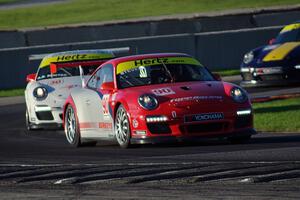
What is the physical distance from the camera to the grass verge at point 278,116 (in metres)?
14.8

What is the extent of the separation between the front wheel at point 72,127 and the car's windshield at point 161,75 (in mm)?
1088

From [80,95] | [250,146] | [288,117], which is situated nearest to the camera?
[250,146]

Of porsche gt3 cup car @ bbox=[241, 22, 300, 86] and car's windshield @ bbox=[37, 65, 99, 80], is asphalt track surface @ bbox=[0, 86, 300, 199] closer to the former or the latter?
car's windshield @ bbox=[37, 65, 99, 80]

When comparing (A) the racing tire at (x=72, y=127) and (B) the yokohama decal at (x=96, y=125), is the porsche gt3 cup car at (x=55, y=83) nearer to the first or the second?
(A) the racing tire at (x=72, y=127)

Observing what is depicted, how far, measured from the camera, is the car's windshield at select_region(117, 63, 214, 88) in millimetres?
13578

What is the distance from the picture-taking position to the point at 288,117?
15.6m

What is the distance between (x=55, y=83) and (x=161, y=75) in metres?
4.25

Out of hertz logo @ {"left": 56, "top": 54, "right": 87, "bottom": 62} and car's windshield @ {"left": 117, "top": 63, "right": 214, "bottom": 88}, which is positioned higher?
car's windshield @ {"left": 117, "top": 63, "right": 214, "bottom": 88}

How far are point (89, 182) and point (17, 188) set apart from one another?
585 millimetres

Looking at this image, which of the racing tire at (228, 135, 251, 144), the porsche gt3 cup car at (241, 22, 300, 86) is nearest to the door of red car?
the racing tire at (228, 135, 251, 144)

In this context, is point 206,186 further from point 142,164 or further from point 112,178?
point 142,164

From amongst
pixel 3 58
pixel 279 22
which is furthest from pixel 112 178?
pixel 279 22

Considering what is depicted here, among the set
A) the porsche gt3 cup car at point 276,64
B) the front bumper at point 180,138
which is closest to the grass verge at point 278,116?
the front bumper at point 180,138

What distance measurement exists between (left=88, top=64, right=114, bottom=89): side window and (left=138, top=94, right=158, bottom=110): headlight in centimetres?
109
